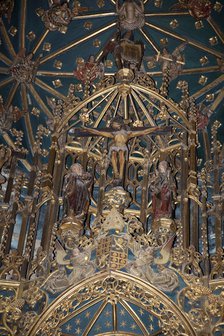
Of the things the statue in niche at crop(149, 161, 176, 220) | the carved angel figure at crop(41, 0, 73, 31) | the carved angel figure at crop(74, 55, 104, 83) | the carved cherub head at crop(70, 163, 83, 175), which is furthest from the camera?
the carved angel figure at crop(74, 55, 104, 83)

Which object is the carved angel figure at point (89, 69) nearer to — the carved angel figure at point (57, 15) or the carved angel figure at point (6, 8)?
the carved angel figure at point (57, 15)

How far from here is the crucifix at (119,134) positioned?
46.9ft

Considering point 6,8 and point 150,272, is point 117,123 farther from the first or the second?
point 6,8

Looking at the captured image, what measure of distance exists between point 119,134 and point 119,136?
83 millimetres

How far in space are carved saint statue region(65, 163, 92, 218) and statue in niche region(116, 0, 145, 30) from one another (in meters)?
3.97

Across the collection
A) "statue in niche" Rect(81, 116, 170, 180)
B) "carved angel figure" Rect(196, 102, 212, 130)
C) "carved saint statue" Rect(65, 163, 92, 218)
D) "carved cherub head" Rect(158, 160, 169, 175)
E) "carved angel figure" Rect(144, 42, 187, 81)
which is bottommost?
"carved saint statue" Rect(65, 163, 92, 218)

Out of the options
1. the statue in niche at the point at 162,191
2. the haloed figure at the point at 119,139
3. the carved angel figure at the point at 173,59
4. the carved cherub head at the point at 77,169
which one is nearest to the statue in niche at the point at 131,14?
the carved angel figure at the point at 173,59

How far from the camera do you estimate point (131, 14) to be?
16.4 meters

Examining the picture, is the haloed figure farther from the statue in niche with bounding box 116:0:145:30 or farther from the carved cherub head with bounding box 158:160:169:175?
the statue in niche with bounding box 116:0:145:30

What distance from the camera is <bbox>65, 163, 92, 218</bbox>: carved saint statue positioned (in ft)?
45.1

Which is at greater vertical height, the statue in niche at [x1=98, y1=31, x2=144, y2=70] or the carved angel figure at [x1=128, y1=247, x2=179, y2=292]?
the statue in niche at [x1=98, y1=31, x2=144, y2=70]

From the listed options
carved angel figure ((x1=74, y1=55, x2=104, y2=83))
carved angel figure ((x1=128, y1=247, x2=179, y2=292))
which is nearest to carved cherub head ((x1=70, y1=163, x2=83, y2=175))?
carved angel figure ((x1=128, y1=247, x2=179, y2=292))

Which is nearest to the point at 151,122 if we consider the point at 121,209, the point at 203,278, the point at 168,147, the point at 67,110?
the point at 168,147

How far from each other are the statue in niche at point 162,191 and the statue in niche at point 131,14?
377 centimetres
